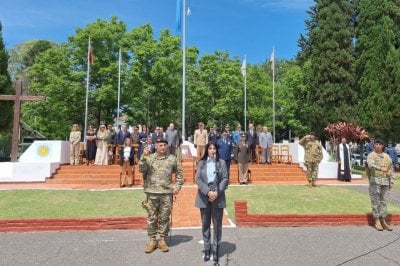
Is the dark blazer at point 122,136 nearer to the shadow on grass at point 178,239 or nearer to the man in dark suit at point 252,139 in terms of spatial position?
the man in dark suit at point 252,139

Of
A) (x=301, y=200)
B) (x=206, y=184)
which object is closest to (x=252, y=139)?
(x=301, y=200)

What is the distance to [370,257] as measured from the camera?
6.76 m

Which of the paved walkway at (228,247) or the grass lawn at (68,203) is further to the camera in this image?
the grass lawn at (68,203)

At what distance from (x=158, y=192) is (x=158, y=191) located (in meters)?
0.02

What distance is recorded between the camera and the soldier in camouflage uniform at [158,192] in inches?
281

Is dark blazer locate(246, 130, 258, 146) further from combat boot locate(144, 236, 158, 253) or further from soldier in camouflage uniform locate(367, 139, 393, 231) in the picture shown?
combat boot locate(144, 236, 158, 253)

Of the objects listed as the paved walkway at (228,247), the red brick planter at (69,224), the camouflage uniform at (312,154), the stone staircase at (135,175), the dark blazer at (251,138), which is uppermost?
the dark blazer at (251,138)

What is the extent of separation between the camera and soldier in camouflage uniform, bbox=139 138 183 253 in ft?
23.4

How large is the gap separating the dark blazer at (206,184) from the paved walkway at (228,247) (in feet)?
3.09

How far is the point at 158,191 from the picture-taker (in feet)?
23.3

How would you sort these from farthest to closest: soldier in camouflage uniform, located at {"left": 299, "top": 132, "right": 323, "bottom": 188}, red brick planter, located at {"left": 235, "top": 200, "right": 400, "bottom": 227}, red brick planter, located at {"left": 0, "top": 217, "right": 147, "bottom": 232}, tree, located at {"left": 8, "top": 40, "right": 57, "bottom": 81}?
tree, located at {"left": 8, "top": 40, "right": 57, "bottom": 81} < soldier in camouflage uniform, located at {"left": 299, "top": 132, "right": 323, "bottom": 188} < red brick planter, located at {"left": 235, "top": 200, "right": 400, "bottom": 227} < red brick planter, located at {"left": 0, "top": 217, "right": 147, "bottom": 232}

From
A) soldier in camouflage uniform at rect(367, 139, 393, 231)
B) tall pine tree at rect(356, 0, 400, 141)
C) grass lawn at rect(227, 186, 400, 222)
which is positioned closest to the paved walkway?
soldier in camouflage uniform at rect(367, 139, 393, 231)

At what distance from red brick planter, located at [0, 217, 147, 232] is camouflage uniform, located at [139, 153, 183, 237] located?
173 centimetres

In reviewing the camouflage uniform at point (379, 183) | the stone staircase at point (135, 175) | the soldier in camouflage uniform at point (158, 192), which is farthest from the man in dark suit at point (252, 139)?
the soldier in camouflage uniform at point (158, 192)
